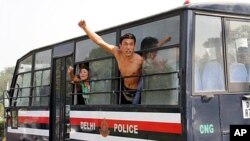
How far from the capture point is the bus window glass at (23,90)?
9.73 metres

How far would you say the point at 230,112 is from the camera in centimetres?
520

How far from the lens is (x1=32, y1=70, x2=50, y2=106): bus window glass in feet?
29.4

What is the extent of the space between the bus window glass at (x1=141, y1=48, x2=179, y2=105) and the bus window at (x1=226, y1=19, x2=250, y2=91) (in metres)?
0.69

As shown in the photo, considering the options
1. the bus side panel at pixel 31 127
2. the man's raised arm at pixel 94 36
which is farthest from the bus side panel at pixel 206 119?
the bus side panel at pixel 31 127

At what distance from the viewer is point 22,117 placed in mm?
9836

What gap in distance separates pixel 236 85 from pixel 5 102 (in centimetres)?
693

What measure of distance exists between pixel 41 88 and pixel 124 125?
3628 millimetres

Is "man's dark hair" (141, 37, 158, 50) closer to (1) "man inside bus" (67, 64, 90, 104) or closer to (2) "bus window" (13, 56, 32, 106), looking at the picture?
(1) "man inside bus" (67, 64, 90, 104)

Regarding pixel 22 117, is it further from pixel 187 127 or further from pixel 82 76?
pixel 187 127

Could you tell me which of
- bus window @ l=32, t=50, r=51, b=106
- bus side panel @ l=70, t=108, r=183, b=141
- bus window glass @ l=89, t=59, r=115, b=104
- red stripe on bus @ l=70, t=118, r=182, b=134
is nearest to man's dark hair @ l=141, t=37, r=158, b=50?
bus window glass @ l=89, t=59, r=115, b=104

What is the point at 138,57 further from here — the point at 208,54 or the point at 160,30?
the point at 208,54

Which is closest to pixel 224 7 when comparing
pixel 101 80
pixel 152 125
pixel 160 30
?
pixel 160 30

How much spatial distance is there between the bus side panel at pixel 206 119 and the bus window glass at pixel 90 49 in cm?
206

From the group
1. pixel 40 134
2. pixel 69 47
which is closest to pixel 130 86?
pixel 69 47
